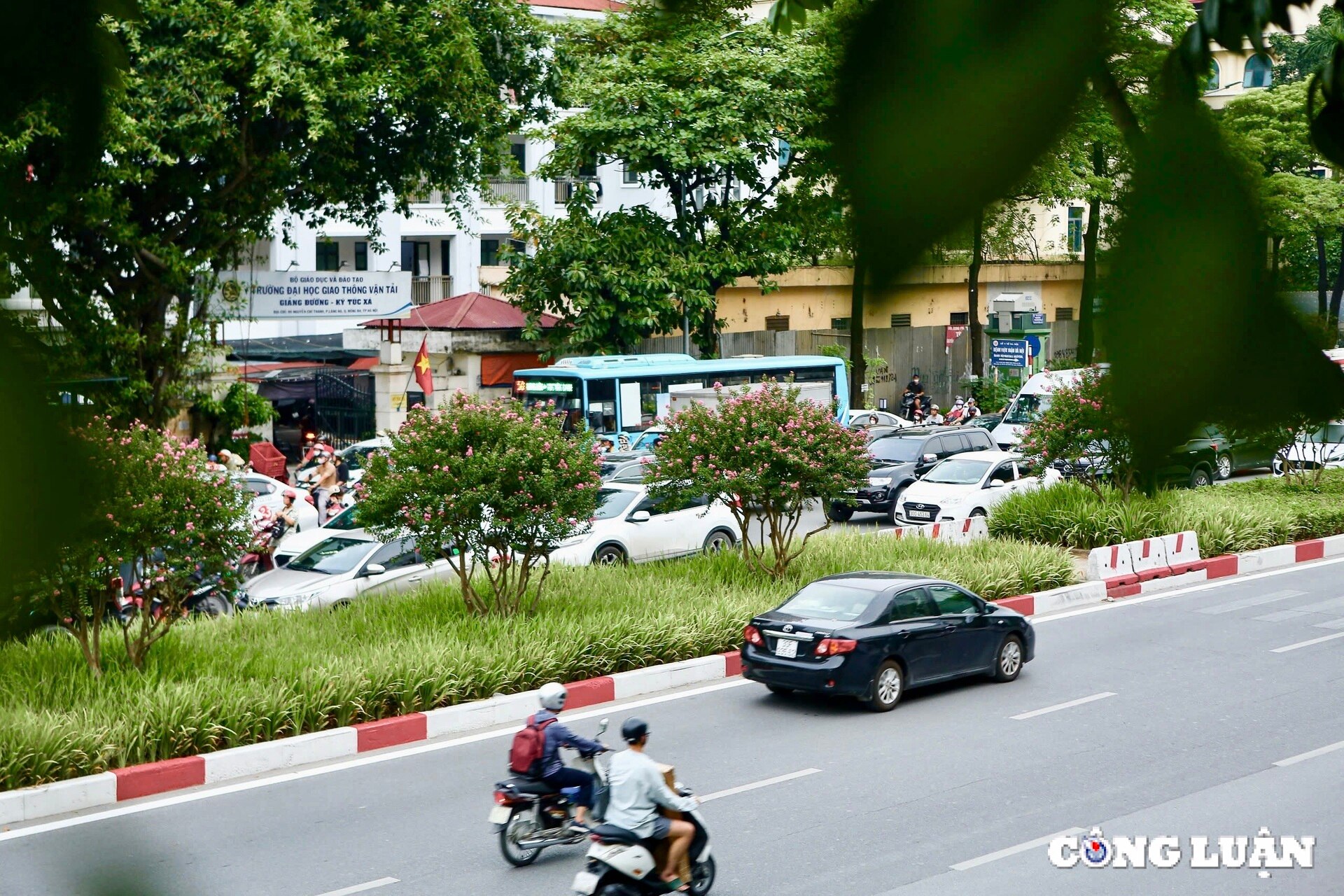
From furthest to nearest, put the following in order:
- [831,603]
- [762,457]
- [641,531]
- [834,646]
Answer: [641,531] → [762,457] → [831,603] → [834,646]

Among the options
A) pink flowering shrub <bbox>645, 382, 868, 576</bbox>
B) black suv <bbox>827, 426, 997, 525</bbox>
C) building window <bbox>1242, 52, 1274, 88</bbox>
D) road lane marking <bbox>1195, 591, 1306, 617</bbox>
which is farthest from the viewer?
black suv <bbox>827, 426, 997, 525</bbox>

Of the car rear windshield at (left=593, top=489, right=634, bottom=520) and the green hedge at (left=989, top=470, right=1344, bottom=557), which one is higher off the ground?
the car rear windshield at (left=593, top=489, right=634, bottom=520)

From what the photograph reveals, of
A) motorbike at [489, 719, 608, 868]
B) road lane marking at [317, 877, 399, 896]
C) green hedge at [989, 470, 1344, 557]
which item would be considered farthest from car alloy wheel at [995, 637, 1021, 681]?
road lane marking at [317, 877, 399, 896]

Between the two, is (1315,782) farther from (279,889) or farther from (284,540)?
(284,540)

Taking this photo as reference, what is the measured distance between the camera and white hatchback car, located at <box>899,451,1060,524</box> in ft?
55.8

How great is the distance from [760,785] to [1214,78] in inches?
303

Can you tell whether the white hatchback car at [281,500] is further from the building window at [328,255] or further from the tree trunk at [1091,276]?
the tree trunk at [1091,276]

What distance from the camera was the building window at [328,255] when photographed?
1.19 metres

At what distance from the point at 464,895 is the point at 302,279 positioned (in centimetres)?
561

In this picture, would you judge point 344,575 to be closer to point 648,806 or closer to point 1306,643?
point 648,806

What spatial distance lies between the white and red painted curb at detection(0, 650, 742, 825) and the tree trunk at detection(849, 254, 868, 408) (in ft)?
17.7

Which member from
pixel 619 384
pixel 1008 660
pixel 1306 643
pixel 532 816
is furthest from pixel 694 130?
pixel 619 384

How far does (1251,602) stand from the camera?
43.6 feet

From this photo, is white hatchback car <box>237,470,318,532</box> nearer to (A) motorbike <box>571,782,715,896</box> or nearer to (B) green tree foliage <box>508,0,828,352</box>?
(A) motorbike <box>571,782,715,896</box>
